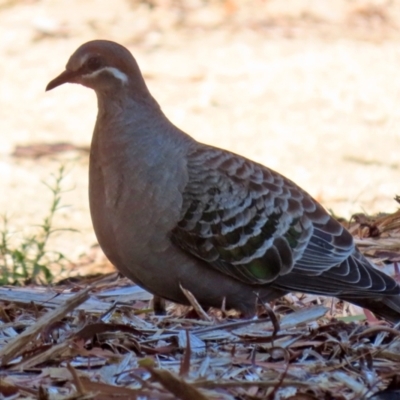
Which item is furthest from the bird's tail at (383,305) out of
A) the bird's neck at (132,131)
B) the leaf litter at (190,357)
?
the bird's neck at (132,131)

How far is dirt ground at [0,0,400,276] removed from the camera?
30.6 feet

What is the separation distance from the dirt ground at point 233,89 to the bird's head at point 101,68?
308cm

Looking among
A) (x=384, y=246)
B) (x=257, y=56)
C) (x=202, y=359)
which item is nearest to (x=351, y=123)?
(x=257, y=56)

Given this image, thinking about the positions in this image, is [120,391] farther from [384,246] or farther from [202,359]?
[384,246]

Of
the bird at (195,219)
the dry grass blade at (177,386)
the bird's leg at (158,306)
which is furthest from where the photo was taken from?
the bird's leg at (158,306)

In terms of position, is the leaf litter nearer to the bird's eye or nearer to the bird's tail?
the bird's tail

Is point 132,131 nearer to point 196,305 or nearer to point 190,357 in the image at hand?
point 196,305

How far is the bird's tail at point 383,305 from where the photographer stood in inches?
203

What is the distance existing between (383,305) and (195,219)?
104 cm

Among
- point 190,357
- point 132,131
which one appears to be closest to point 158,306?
point 132,131

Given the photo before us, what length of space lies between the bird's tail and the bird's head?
57.4 inches

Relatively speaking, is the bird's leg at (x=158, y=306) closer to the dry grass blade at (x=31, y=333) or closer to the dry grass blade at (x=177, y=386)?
the dry grass blade at (x=31, y=333)

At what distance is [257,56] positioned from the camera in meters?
12.2

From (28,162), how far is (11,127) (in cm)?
100
